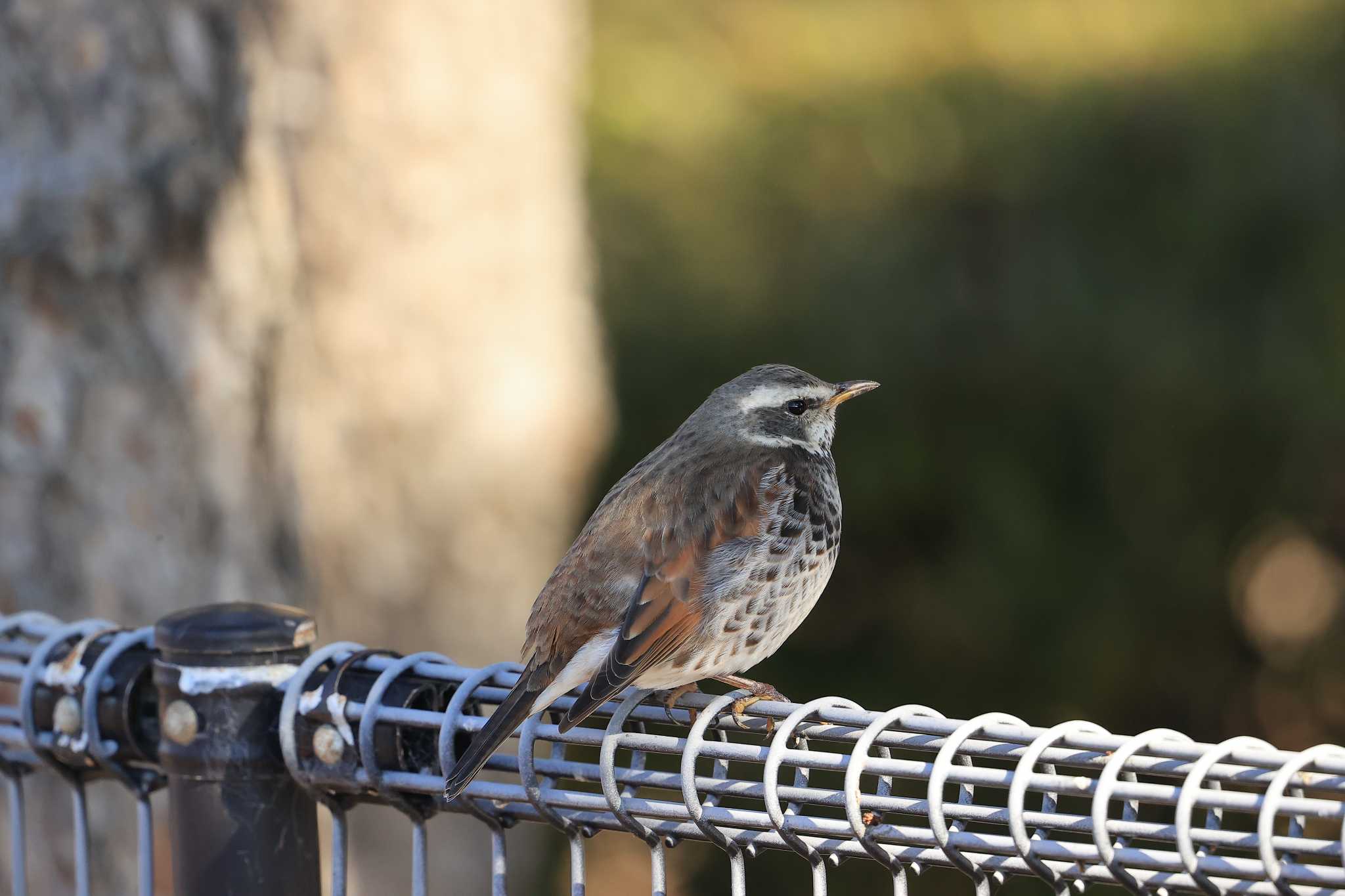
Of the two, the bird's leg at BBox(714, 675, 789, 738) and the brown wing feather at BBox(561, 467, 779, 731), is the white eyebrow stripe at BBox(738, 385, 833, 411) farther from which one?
the bird's leg at BBox(714, 675, 789, 738)

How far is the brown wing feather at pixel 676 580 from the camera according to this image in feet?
7.55

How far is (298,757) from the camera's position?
175cm

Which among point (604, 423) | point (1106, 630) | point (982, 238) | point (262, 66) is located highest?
point (262, 66)

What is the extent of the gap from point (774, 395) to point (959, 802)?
1.63 meters

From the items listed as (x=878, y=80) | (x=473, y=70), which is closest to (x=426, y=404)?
(x=473, y=70)

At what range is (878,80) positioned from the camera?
5.46 meters

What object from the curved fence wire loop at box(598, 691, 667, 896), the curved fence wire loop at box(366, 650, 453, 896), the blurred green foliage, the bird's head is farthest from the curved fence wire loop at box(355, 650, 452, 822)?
the blurred green foliage

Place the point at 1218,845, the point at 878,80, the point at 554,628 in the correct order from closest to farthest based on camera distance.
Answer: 1. the point at 1218,845
2. the point at 554,628
3. the point at 878,80

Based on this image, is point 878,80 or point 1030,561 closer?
point 1030,561

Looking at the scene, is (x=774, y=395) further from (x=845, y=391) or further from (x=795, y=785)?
(x=795, y=785)

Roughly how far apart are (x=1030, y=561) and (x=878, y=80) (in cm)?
178

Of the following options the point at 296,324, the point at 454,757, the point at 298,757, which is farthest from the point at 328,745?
the point at 296,324

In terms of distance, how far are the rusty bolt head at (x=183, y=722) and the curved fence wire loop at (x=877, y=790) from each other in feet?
2.57

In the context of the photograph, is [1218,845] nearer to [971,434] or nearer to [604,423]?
[971,434]
